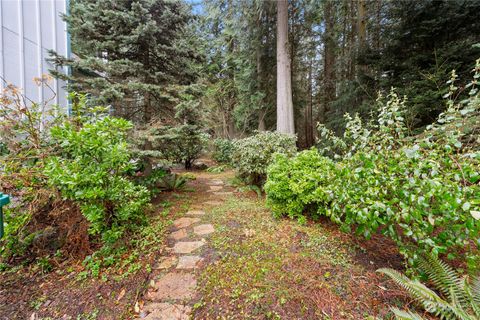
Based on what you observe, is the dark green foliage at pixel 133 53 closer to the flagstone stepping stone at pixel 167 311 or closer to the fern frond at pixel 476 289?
the flagstone stepping stone at pixel 167 311

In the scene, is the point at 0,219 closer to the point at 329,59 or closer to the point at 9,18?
the point at 9,18

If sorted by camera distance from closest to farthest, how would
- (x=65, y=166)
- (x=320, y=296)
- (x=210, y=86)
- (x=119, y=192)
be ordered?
(x=320, y=296) → (x=65, y=166) → (x=119, y=192) → (x=210, y=86)

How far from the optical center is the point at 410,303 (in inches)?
60.2

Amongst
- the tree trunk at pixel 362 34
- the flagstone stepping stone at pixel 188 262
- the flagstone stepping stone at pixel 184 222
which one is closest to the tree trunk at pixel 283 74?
the tree trunk at pixel 362 34

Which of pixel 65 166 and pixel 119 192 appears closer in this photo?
pixel 65 166

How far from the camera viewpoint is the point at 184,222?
296cm

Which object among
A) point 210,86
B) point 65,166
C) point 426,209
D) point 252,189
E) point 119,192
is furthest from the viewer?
point 210,86

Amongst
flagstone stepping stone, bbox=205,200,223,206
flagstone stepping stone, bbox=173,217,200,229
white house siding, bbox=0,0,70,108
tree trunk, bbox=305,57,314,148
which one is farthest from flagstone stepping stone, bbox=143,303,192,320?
tree trunk, bbox=305,57,314,148

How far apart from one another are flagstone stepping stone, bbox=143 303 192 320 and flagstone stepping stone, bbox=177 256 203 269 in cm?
42

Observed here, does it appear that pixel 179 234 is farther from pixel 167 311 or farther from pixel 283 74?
pixel 283 74

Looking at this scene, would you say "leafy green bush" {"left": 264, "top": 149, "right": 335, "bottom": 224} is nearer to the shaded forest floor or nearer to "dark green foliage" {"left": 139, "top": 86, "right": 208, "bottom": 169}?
the shaded forest floor

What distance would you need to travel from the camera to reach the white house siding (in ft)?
14.2

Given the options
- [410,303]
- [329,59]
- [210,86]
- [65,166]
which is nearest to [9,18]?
[65,166]

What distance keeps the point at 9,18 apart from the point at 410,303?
8.12m
